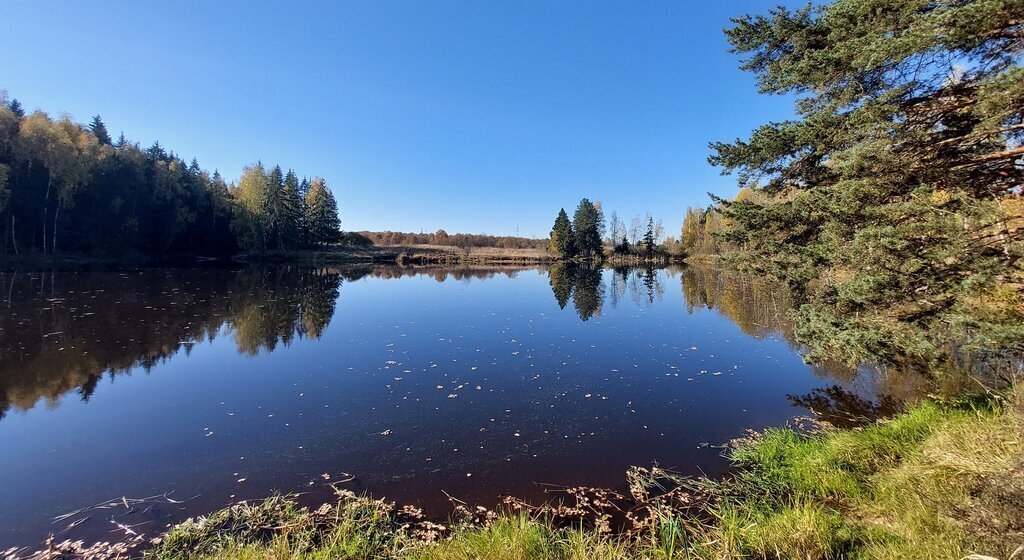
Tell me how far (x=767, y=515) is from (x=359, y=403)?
683 centimetres

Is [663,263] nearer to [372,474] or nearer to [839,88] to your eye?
[839,88]

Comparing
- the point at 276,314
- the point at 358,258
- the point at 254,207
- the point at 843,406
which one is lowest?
the point at 843,406

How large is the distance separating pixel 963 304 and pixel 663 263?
236ft

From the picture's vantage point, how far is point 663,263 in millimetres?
73750

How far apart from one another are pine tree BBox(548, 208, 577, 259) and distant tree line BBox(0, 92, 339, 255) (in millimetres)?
38075

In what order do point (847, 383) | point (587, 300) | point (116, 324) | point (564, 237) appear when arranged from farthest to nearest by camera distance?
point (564, 237)
point (587, 300)
point (116, 324)
point (847, 383)

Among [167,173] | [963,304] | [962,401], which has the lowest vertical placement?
[962,401]

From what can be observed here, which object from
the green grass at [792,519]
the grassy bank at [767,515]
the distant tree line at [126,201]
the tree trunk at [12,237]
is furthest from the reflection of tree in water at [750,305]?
the tree trunk at [12,237]

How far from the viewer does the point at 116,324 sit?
45.6 feet

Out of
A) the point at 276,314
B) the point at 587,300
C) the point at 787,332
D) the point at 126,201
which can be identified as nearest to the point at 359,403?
the point at 276,314

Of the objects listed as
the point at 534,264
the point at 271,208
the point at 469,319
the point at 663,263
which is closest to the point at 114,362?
the point at 469,319

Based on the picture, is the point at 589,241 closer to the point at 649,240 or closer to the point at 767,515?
the point at 649,240

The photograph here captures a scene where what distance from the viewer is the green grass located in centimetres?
299

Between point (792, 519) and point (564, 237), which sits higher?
point (564, 237)
